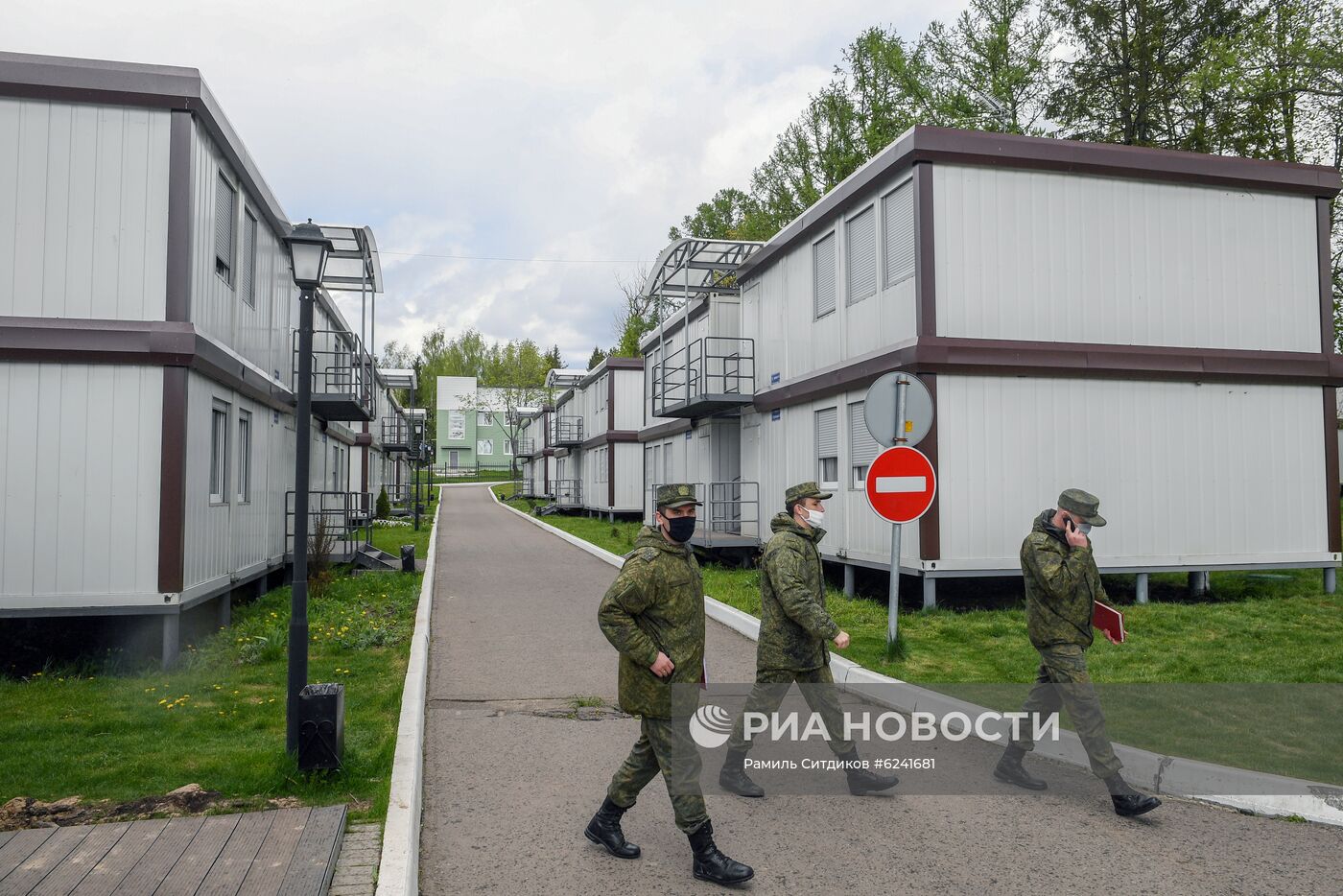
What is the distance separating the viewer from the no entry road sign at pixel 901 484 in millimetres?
8562

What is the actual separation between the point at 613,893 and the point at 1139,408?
10.8m

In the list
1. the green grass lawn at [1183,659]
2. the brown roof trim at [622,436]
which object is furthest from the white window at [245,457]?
the brown roof trim at [622,436]

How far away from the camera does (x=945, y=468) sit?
1180cm

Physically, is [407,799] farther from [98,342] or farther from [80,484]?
[98,342]

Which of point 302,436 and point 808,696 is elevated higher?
point 302,436

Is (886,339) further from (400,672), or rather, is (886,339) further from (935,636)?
(400,672)

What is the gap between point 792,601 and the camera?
523 centimetres

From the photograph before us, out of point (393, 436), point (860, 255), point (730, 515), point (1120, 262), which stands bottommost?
point (730, 515)

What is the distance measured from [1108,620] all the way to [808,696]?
176 cm

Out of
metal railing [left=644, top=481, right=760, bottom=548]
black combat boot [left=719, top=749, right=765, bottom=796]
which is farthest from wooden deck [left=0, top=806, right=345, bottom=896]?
metal railing [left=644, top=481, right=760, bottom=548]

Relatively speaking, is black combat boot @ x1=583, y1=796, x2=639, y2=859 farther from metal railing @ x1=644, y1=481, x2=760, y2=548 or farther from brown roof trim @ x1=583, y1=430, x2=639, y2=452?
brown roof trim @ x1=583, y1=430, x2=639, y2=452

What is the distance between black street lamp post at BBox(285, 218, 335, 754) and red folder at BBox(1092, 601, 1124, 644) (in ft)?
15.5

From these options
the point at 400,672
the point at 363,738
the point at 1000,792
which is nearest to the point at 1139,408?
the point at 1000,792

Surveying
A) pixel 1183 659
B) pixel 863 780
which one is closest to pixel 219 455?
pixel 863 780
